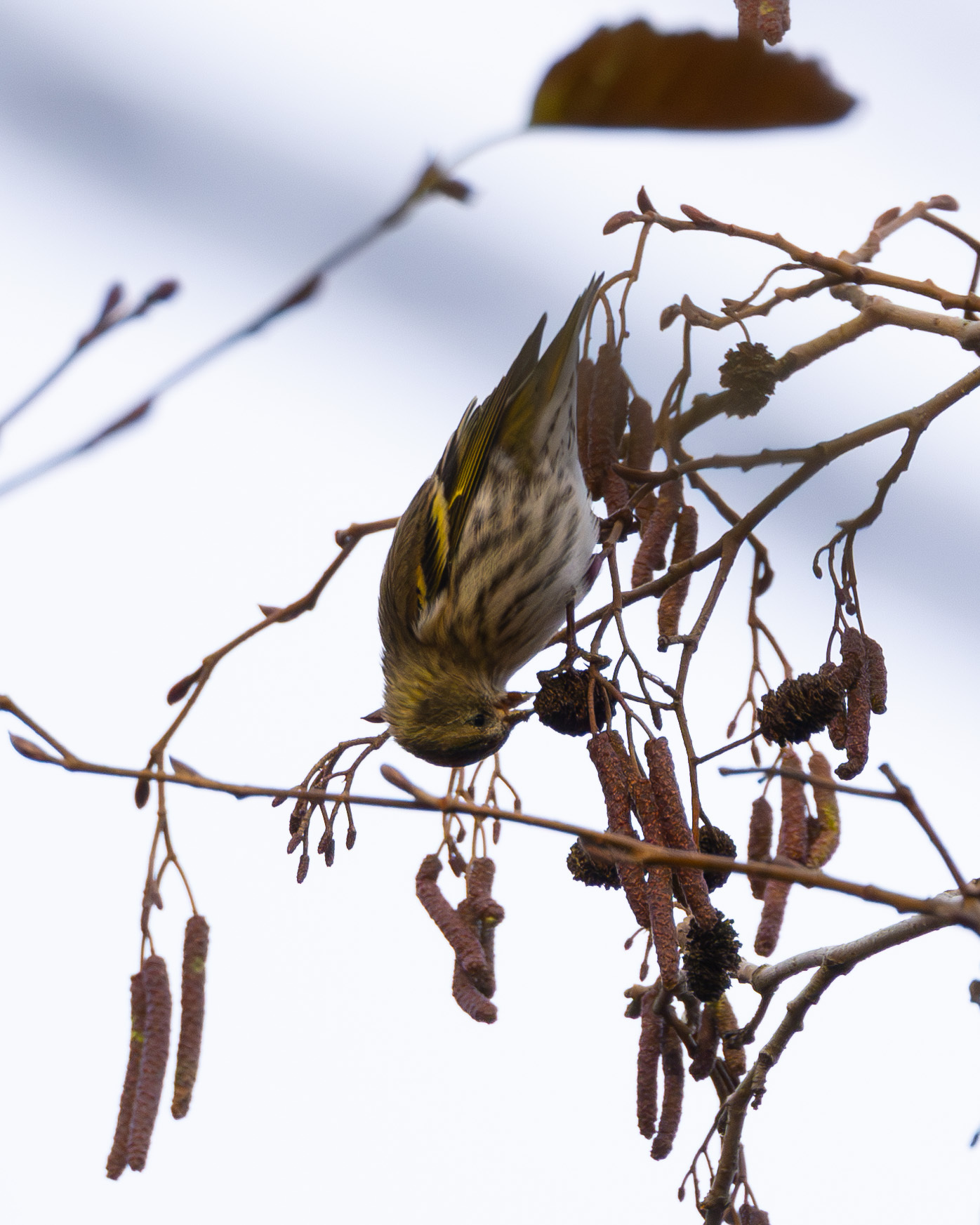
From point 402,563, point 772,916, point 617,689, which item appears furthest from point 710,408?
point 402,563

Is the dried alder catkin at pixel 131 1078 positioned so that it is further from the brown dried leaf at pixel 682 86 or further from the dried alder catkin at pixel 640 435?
the brown dried leaf at pixel 682 86

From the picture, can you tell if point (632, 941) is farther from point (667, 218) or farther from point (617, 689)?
point (667, 218)

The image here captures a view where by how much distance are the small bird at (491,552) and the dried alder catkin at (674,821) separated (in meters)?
1.20

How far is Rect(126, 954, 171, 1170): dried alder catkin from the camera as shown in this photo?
45.6 inches

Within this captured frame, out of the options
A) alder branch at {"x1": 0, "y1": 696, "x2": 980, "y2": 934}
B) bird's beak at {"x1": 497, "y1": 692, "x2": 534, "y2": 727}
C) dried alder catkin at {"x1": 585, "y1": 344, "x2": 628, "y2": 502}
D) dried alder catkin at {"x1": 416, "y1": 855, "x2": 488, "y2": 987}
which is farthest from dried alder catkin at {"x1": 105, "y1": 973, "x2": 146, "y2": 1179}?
bird's beak at {"x1": 497, "y1": 692, "x2": 534, "y2": 727}

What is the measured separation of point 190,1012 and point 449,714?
1234 mm

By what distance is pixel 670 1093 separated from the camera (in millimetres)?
1280

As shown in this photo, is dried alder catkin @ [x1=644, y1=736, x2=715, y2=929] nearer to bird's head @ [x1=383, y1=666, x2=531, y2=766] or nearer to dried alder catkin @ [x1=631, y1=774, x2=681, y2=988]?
dried alder catkin @ [x1=631, y1=774, x2=681, y2=988]

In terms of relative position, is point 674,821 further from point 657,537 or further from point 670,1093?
point 657,537

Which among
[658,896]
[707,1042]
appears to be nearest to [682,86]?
[658,896]

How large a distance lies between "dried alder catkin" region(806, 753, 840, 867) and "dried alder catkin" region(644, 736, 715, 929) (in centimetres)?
30

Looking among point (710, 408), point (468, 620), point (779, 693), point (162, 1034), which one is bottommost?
point (162, 1034)

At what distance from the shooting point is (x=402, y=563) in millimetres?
2654

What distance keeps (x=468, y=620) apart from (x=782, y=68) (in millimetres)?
2260
